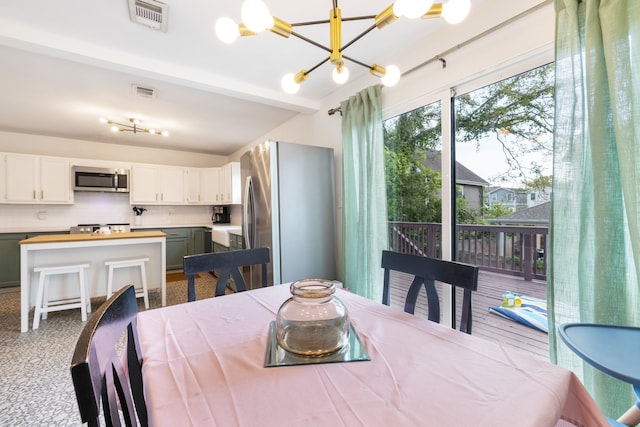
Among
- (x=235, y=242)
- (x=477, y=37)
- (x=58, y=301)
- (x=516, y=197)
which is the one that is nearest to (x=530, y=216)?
(x=516, y=197)

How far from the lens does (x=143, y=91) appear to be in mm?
2906

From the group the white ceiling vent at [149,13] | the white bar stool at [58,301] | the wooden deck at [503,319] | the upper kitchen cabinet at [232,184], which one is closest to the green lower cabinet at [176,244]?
the upper kitchen cabinet at [232,184]

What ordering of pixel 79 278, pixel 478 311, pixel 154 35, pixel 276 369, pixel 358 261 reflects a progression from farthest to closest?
pixel 79 278 → pixel 358 261 → pixel 478 311 → pixel 154 35 → pixel 276 369

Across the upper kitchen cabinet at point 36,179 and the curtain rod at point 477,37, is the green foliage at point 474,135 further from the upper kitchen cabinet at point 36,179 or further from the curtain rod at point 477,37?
the upper kitchen cabinet at point 36,179

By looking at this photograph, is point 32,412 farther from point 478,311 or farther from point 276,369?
point 478,311

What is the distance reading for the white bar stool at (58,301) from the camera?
2.73m

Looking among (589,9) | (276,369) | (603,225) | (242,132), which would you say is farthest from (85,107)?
(603,225)

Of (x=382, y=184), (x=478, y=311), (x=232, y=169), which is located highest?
(x=232, y=169)

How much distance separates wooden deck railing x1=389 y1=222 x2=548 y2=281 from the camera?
1878 mm

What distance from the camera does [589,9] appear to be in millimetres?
1272

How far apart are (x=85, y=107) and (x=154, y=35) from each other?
208cm

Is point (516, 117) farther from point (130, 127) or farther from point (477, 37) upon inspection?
point (130, 127)

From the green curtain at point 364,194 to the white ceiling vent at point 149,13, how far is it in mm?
1558

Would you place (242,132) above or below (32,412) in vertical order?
above
